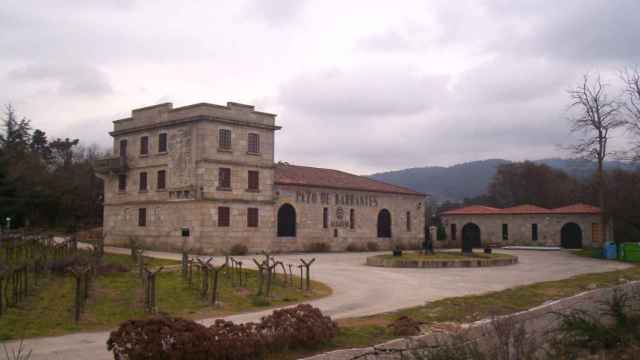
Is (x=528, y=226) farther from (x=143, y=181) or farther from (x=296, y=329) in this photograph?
(x=296, y=329)

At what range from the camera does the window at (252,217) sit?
37875 mm

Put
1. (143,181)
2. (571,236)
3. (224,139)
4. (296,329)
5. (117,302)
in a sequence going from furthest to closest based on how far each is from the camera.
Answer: (571,236)
(143,181)
(224,139)
(117,302)
(296,329)

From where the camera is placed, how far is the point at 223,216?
36531 millimetres

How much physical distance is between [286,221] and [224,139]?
716cm

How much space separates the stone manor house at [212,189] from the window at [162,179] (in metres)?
0.06

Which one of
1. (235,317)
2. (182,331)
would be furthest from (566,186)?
(182,331)

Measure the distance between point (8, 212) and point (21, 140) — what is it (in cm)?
1466

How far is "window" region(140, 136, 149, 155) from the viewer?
39.3m

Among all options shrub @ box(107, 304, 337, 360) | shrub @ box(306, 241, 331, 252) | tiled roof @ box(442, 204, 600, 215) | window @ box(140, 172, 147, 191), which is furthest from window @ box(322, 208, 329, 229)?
shrub @ box(107, 304, 337, 360)

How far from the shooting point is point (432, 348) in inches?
317

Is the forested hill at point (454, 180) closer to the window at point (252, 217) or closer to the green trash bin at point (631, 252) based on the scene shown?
the green trash bin at point (631, 252)

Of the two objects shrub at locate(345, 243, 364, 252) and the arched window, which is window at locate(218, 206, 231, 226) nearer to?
the arched window

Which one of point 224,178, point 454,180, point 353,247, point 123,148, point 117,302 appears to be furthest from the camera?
point 454,180

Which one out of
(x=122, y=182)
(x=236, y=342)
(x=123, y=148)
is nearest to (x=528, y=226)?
(x=122, y=182)
